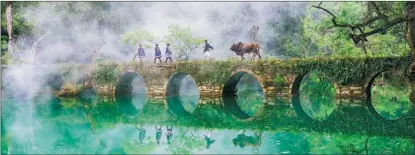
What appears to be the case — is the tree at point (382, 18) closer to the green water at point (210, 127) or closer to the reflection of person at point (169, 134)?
the green water at point (210, 127)

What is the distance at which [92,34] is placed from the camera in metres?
32.9

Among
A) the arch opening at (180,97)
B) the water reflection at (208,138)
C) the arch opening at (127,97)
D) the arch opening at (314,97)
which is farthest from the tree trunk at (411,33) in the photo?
the arch opening at (127,97)

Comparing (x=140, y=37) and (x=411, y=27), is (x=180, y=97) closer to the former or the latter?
(x=140, y=37)

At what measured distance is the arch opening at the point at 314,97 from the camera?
16.5 meters

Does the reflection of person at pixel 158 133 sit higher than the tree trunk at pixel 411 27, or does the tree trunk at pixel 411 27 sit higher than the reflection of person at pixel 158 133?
the tree trunk at pixel 411 27

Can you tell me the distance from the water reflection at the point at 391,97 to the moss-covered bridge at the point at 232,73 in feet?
3.31

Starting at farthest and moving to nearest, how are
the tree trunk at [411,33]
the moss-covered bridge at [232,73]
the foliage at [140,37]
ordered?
the foliage at [140,37] < the moss-covered bridge at [232,73] < the tree trunk at [411,33]

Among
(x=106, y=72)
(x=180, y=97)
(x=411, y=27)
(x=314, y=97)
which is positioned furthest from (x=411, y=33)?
(x=106, y=72)

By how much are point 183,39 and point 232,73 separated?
7447mm

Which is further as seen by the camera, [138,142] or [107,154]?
[138,142]

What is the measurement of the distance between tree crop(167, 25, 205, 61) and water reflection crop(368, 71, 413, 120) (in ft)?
33.8

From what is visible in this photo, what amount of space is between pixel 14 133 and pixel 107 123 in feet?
9.35

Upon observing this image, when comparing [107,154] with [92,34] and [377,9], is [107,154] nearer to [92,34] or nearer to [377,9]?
[377,9]

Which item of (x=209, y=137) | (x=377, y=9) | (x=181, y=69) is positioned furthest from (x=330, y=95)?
(x=209, y=137)
